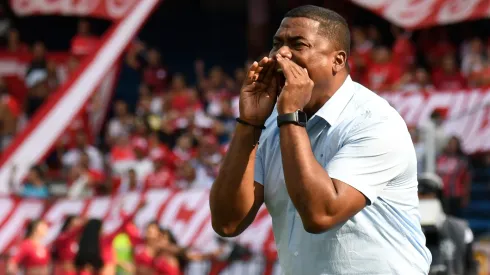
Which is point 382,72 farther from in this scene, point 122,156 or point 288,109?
point 288,109

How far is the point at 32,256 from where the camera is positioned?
476 inches

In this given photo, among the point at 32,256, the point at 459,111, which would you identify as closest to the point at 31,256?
the point at 32,256

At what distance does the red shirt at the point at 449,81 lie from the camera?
1488 cm

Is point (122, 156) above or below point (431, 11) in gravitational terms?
below

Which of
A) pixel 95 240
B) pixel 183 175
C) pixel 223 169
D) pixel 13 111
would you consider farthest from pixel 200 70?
pixel 223 169

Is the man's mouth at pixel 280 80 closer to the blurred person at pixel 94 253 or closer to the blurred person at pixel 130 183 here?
the blurred person at pixel 94 253

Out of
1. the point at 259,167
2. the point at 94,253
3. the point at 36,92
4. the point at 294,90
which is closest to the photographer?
the point at 294,90

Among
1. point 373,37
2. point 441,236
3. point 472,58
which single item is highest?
point 441,236

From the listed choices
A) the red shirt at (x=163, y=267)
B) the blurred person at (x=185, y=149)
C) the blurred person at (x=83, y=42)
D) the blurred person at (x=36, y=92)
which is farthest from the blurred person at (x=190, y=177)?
the blurred person at (x=83, y=42)

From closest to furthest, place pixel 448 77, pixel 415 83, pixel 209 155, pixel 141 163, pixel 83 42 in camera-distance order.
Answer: pixel 415 83
pixel 448 77
pixel 209 155
pixel 141 163
pixel 83 42

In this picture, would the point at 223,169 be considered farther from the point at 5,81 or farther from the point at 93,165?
the point at 5,81

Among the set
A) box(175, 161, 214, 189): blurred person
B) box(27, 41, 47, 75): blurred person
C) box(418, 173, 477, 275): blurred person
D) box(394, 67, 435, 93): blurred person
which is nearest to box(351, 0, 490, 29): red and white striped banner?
box(394, 67, 435, 93): blurred person

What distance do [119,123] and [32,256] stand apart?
6265 millimetres

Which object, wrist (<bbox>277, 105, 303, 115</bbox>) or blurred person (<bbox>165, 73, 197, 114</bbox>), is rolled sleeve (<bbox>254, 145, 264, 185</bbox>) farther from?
blurred person (<bbox>165, 73, 197, 114</bbox>)
